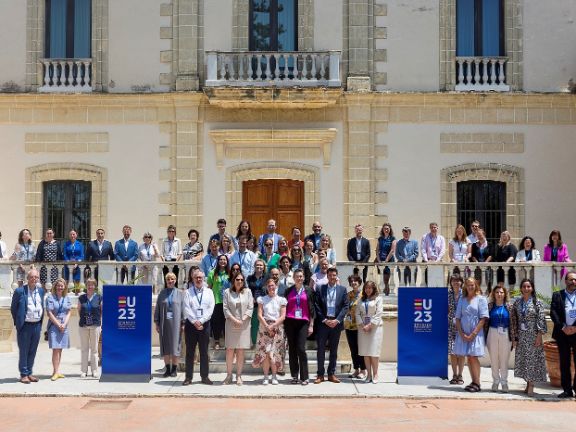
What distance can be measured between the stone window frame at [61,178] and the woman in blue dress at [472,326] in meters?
9.40

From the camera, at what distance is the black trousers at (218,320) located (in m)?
14.9

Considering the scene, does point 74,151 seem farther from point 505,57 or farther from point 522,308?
point 522,308

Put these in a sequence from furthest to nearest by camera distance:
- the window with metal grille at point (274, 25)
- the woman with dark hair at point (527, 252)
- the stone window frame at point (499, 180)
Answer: the window with metal grille at point (274, 25) → the stone window frame at point (499, 180) → the woman with dark hair at point (527, 252)

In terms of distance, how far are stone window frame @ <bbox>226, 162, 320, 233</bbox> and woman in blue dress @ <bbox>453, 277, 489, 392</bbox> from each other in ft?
22.4

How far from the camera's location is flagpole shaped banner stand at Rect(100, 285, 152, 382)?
14.4 m

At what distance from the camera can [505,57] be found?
67.4 feet

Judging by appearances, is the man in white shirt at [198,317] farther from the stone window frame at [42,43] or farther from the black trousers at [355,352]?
the stone window frame at [42,43]

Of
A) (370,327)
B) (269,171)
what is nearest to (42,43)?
(269,171)

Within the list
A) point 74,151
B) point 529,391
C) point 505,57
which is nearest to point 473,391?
point 529,391

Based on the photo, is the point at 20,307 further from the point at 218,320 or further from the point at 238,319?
the point at 238,319

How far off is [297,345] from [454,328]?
96.1 inches

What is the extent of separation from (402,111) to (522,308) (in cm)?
784

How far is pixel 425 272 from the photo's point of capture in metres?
16.7

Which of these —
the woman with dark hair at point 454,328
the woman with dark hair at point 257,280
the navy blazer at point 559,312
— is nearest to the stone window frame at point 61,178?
the woman with dark hair at point 257,280
